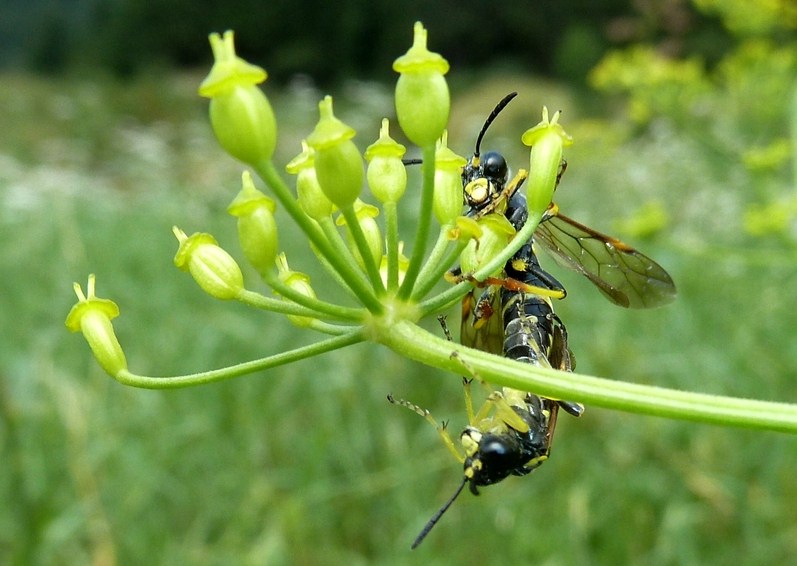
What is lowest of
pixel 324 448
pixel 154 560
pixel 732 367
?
pixel 154 560

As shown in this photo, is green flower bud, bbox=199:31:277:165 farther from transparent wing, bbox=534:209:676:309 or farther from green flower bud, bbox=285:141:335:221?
transparent wing, bbox=534:209:676:309

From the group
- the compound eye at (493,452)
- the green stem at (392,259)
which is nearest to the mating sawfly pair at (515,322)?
the compound eye at (493,452)

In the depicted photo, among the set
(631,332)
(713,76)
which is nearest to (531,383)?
(631,332)

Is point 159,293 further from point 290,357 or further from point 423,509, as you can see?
point 290,357

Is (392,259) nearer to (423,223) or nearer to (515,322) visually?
(423,223)

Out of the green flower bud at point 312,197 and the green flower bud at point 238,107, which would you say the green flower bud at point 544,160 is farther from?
the green flower bud at point 238,107

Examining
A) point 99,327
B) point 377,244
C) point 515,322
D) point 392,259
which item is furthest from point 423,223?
point 99,327
